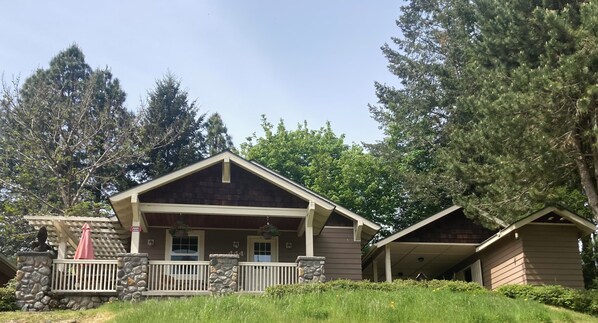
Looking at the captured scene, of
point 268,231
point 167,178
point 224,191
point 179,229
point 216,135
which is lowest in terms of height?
point 268,231

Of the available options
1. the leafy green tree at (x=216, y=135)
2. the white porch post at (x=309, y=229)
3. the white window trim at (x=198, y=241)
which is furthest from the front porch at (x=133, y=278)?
the leafy green tree at (x=216, y=135)

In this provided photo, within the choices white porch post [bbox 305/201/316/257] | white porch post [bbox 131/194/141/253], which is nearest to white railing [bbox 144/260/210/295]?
white porch post [bbox 131/194/141/253]

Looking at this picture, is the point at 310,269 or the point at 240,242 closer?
the point at 310,269

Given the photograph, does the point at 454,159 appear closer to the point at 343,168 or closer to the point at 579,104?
the point at 579,104

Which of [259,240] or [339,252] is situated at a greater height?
[259,240]

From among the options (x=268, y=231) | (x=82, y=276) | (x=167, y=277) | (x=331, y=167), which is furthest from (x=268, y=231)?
(x=331, y=167)

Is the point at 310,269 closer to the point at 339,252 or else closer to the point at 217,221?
the point at 339,252

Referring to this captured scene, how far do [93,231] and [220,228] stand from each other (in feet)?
13.3

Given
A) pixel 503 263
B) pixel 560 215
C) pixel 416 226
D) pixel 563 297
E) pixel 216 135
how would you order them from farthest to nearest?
pixel 216 135 → pixel 416 226 → pixel 503 263 → pixel 560 215 → pixel 563 297

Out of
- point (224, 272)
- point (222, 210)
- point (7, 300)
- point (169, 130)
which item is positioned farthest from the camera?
point (169, 130)

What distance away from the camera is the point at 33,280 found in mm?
16250

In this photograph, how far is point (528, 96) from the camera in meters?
16.2

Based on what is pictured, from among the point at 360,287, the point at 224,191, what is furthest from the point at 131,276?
the point at 360,287

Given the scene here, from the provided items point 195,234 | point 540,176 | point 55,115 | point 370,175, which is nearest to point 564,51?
point 540,176
